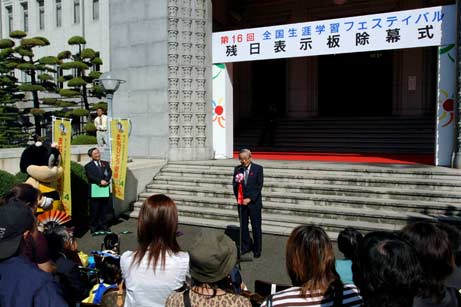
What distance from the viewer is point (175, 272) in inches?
116

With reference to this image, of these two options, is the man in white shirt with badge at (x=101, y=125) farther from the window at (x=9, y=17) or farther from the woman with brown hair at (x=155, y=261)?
the window at (x=9, y=17)

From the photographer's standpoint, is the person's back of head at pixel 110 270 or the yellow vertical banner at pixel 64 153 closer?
the person's back of head at pixel 110 270

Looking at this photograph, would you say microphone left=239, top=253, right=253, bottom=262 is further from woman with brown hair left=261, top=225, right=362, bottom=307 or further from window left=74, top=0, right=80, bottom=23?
window left=74, top=0, right=80, bottom=23

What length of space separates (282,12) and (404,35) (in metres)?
10.8

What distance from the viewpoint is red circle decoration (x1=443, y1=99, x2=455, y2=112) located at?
34.6 ft

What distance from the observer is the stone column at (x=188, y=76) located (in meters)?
13.2

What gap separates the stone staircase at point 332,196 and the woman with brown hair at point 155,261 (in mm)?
5798

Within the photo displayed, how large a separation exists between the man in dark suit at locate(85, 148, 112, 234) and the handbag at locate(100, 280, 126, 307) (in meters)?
5.98

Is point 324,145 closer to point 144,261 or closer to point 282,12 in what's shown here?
point 282,12

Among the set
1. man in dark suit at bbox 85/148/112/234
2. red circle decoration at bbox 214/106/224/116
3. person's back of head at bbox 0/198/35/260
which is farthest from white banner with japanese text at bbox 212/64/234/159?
person's back of head at bbox 0/198/35/260

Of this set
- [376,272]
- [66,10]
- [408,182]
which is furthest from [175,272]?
[66,10]

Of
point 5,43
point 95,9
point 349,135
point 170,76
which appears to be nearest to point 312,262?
point 170,76

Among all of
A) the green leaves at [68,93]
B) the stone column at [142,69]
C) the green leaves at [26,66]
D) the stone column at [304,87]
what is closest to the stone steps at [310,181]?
the stone column at [142,69]

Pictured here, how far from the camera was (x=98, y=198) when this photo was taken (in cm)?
924
